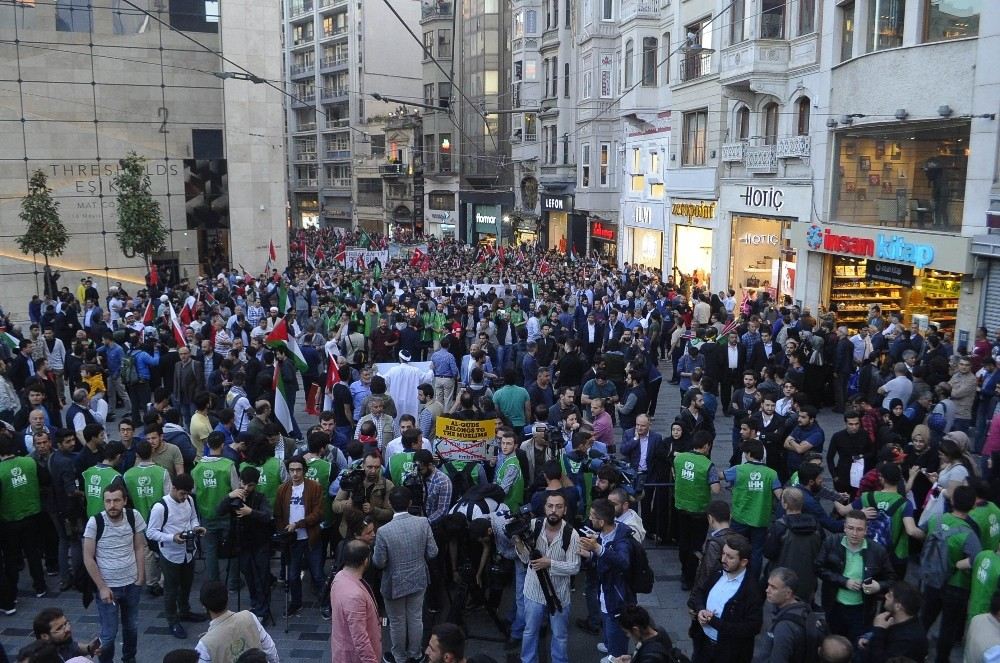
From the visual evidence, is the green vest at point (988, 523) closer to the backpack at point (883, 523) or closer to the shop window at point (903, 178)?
the backpack at point (883, 523)

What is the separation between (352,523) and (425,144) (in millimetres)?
55341

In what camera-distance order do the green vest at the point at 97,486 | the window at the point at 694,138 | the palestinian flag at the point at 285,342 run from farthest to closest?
the window at the point at 694,138
the palestinian flag at the point at 285,342
the green vest at the point at 97,486

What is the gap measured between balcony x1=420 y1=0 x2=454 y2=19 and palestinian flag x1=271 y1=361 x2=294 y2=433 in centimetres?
4855

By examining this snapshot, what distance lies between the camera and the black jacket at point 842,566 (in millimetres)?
6168

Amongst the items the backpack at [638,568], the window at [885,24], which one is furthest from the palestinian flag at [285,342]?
the window at [885,24]

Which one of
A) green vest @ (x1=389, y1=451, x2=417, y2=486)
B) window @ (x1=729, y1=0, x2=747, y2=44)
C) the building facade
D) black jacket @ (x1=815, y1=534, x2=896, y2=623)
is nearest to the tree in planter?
the building facade

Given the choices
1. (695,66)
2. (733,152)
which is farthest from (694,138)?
(733,152)

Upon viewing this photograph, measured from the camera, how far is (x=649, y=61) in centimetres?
3206

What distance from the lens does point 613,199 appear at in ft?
124

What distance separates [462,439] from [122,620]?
3.48 meters

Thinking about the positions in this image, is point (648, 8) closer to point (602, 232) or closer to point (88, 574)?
point (602, 232)

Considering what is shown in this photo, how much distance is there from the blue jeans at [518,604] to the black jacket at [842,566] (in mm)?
2329

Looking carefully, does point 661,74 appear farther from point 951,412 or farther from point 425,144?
point 425,144

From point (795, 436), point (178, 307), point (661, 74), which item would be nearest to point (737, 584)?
point (795, 436)
